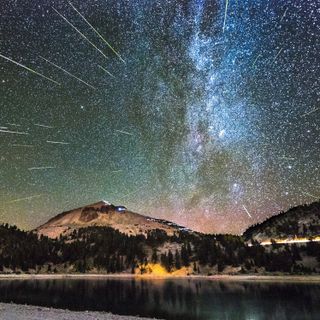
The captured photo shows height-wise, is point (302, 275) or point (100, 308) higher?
point (302, 275)

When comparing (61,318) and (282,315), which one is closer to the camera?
(61,318)

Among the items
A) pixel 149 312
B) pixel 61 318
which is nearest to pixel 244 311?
pixel 149 312

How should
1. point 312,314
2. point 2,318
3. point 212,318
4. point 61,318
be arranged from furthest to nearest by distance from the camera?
1. point 312,314
2. point 212,318
3. point 61,318
4. point 2,318

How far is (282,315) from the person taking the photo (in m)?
60.8

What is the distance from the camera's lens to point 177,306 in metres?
71.5

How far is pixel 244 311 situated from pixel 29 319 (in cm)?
3746

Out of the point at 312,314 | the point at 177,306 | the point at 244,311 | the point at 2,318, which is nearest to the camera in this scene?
the point at 2,318

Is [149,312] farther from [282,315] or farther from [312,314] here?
[312,314]

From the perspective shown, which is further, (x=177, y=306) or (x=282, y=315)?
(x=177, y=306)

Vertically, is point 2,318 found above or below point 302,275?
below

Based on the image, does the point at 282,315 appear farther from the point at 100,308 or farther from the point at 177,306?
the point at 100,308

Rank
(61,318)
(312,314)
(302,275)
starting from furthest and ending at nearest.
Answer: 1. (302,275)
2. (312,314)
3. (61,318)

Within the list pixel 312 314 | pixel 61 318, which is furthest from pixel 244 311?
A: pixel 61 318

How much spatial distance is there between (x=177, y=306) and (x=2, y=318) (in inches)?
1470
